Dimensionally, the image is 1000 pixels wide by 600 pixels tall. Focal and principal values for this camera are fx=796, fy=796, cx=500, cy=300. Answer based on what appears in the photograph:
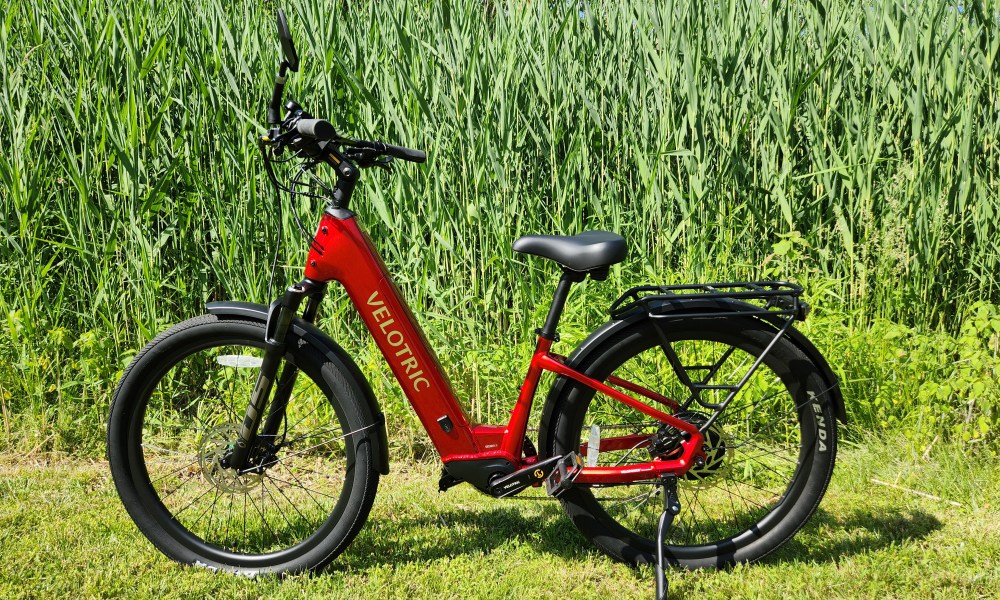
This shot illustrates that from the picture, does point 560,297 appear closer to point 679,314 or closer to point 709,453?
point 679,314

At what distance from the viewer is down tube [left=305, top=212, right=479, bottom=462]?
240cm

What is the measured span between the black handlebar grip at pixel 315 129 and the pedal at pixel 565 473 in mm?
1218

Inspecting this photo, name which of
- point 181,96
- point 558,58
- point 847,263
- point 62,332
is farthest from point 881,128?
point 62,332

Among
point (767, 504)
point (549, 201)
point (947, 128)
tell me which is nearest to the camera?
point (767, 504)

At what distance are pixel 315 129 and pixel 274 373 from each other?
2.52ft

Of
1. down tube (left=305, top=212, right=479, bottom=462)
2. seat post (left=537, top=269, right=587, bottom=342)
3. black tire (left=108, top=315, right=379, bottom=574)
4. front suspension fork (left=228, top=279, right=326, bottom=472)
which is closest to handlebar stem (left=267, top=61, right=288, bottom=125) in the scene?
down tube (left=305, top=212, right=479, bottom=462)

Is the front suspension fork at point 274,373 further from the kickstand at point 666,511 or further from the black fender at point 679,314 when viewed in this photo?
the kickstand at point 666,511

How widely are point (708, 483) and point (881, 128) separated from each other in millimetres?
2100

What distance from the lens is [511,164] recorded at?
3.67 metres

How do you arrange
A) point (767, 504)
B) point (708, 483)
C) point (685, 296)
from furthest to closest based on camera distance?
point (767, 504)
point (708, 483)
point (685, 296)

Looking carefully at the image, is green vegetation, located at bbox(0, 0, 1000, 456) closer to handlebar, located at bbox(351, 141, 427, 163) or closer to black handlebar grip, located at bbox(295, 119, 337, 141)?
handlebar, located at bbox(351, 141, 427, 163)

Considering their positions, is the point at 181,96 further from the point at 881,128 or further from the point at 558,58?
the point at 881,128

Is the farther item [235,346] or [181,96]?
[181,96]

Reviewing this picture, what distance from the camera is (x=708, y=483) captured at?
2615 millimetres
